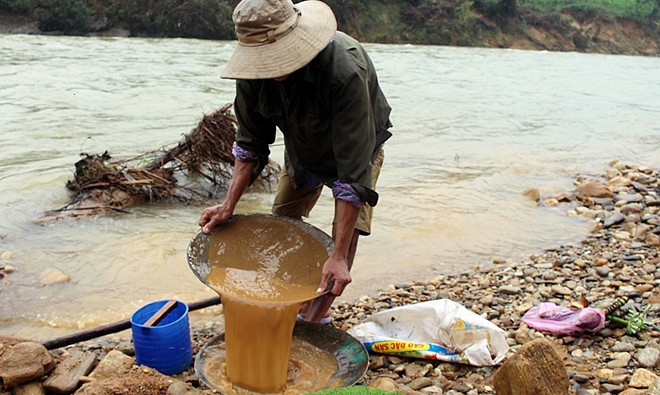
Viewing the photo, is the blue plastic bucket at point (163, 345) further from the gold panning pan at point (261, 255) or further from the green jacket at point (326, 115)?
the green jacket at point (326, 115)

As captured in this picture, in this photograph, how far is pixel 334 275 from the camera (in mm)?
2523

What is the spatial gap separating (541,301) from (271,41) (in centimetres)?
242

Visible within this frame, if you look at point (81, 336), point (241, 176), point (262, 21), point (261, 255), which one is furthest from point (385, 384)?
point (262, 21)

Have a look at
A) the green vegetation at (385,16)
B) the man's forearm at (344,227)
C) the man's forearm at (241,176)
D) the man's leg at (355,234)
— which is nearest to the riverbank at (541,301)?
the man's leg at (355,234)

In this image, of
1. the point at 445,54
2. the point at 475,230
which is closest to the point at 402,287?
the point at 475,230

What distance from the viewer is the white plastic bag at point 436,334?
2.95 meters

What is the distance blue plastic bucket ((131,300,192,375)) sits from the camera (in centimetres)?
278

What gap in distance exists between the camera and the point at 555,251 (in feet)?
17.0

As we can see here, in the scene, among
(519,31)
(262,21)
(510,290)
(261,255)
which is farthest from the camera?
(519,31)

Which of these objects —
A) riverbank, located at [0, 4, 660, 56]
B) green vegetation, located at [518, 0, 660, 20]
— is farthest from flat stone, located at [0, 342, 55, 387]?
green vegetation, located at [518, 0, 660, 20]

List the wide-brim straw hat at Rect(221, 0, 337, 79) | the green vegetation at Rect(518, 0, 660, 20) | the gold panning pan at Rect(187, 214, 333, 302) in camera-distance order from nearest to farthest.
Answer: the wide-brim straw hat at Rect(221, 0, 337, 79) < the gold panning pan at Rect(187, 214, 333, 302) < the green vegetation at Rect(518, 0, 660, 20)

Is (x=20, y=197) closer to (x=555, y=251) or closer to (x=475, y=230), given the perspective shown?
(x=475, y=230)

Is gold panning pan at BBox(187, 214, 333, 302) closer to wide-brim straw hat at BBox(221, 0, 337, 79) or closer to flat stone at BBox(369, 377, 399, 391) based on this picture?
flat stone at BBox(369, 377, 399, 391)

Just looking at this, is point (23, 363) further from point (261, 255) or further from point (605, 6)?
point (605, 6)
